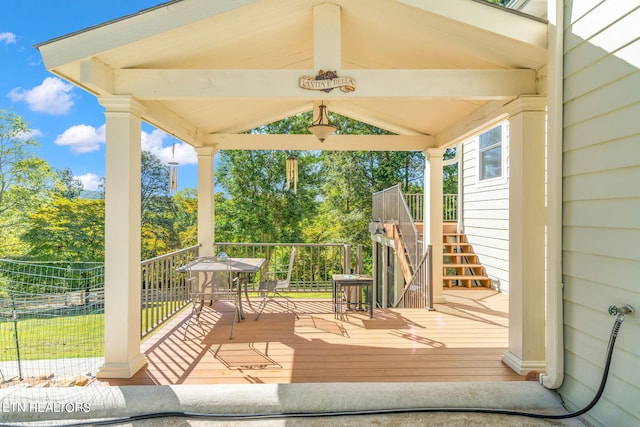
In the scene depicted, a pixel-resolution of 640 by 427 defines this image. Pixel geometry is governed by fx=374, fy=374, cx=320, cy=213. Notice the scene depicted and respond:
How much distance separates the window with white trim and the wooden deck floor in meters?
3.03

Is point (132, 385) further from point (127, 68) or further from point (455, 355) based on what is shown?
point (455, 355)

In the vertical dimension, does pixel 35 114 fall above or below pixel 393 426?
above

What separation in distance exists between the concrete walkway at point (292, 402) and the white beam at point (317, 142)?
3.75m

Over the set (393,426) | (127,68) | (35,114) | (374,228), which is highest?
(35,114)

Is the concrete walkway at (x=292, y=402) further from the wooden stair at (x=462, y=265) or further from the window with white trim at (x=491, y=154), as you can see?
the window with white trim at (x=491, y=154)

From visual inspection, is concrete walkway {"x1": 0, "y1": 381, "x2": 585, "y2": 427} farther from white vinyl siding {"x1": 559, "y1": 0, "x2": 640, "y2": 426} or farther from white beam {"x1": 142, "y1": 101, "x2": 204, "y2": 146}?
white beam {"x1": 142, "y1": 101, "x2": 204, "y2": 146}

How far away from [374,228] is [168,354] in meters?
7.70

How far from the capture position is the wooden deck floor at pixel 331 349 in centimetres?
318

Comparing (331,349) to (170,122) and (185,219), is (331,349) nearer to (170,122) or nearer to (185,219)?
(170,122)

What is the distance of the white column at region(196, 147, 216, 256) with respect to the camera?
5.75 metres

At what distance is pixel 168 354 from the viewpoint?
3672 mm

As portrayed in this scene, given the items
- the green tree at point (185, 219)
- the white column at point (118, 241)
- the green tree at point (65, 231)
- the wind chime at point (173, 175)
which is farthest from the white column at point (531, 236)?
the green tree at point (185, 219)

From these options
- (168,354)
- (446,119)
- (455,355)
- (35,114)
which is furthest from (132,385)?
(35,114)

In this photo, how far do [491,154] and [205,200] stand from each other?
5470 millimetres
